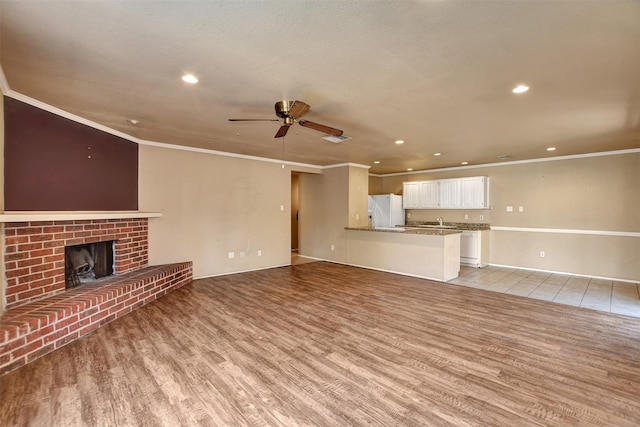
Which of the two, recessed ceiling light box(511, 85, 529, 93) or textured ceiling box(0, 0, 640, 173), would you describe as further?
recessed ceiling light box(511, 85, 529, 93)

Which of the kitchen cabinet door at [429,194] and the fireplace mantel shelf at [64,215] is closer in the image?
the fireplace mantel shelf at [64,215]

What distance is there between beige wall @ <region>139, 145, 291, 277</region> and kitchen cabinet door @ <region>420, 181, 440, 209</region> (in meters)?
3.59

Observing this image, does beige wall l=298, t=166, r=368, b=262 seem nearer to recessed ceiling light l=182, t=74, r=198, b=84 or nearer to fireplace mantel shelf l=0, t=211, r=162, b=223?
fireplace mantel shelf l=0, t=211, r=162, b=223

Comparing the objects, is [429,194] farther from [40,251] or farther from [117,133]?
[40,251]

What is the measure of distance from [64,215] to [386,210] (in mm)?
6475

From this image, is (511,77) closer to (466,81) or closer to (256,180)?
(466,81)

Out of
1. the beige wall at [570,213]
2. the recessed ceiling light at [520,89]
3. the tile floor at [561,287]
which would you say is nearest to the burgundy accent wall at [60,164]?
the recessed ceiling light at [520,89]

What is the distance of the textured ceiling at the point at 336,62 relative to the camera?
1598mm

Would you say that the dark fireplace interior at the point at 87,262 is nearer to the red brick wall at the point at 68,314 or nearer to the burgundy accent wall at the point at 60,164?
the red brick wall at the point at 68,314

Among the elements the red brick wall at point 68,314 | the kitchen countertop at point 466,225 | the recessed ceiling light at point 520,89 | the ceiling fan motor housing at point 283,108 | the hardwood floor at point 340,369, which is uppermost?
the recessed ceiling light at point 520,89

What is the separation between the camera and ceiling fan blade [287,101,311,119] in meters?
2.66

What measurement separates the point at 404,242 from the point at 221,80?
4434mm

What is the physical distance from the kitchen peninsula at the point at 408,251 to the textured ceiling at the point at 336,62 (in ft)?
7.37

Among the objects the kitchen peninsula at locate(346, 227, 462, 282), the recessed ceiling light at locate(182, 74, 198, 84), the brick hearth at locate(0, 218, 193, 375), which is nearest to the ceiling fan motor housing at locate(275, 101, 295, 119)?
the recessed ceiling light at locate(182, 74, 198, 84)
